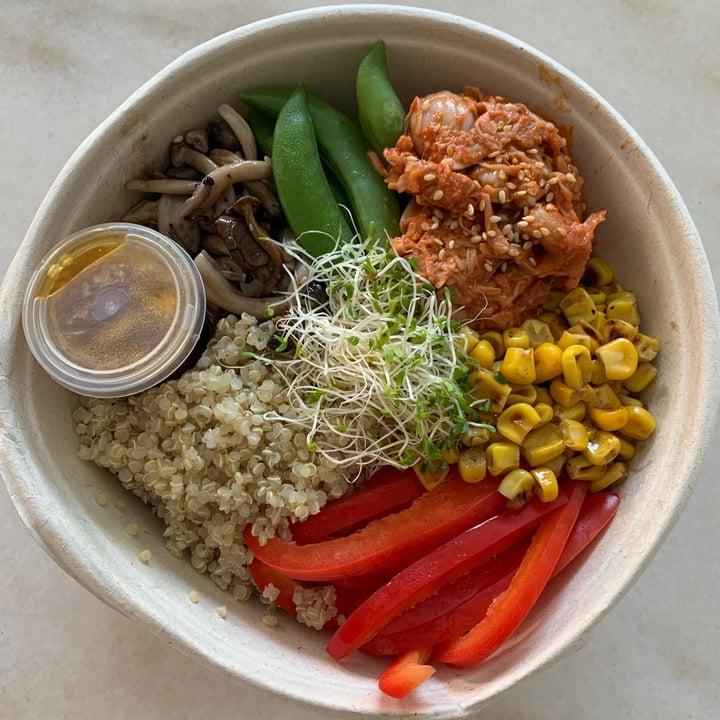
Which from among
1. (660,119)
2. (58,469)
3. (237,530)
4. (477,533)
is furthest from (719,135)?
(58,469)

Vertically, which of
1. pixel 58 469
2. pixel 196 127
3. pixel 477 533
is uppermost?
pixel 196 127

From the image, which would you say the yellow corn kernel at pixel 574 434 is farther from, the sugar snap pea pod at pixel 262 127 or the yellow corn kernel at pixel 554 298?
the sugar snap pea pod at pixel 262 127

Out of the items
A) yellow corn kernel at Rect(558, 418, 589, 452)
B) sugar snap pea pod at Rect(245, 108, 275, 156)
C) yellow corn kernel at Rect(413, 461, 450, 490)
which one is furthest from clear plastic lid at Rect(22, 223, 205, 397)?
yellow corn kernel at Rect(558, 418, 589, 452)

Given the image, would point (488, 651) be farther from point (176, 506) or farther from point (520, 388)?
point (176, 506)

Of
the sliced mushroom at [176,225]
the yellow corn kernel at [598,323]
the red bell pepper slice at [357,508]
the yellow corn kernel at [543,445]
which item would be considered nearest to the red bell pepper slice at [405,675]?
the red bell pepper slice at [357,508]

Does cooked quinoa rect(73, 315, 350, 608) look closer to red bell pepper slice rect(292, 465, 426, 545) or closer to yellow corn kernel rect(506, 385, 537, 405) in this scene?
red bell pepper slice rect(292, 465, 426, 545)

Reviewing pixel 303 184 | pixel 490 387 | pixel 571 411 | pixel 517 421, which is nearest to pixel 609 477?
pixel 571 411
